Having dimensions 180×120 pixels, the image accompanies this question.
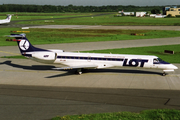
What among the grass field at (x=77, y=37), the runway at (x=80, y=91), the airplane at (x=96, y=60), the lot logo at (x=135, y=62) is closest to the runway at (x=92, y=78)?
the runway at (x=80, y=91)

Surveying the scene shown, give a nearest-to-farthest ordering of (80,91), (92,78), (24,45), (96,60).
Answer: (80,91) → (92,78) → (96,60) → (24,45)

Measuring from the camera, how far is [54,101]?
20250mm

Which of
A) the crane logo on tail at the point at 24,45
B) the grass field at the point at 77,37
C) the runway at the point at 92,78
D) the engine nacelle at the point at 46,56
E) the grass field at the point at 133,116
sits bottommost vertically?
the runway at the point at 92,78

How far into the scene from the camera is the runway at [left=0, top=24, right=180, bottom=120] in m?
18.4

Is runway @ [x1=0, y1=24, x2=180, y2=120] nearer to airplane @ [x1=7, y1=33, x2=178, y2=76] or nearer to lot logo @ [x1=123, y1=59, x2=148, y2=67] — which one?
airplane @ [x1=7, y1=33, x2=178, y2=76]

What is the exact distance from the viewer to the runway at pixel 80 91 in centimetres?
1842

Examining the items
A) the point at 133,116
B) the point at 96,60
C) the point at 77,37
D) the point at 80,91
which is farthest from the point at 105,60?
the point at 77,37

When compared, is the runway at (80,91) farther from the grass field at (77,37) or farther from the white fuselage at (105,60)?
the grass field at (77,37)

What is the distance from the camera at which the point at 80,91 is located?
23141 millimetres

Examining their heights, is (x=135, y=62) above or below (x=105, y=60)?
below

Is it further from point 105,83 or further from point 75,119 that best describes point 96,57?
point 75,119

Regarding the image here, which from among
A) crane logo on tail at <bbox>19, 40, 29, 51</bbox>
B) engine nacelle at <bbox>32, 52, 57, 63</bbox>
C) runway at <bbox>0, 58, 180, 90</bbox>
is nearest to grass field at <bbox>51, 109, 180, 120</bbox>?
runway at <bbox>0, 58, 180, 90</bbox>

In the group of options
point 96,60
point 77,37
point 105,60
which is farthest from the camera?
point 77,37

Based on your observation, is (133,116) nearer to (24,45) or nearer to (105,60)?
(105,60)
